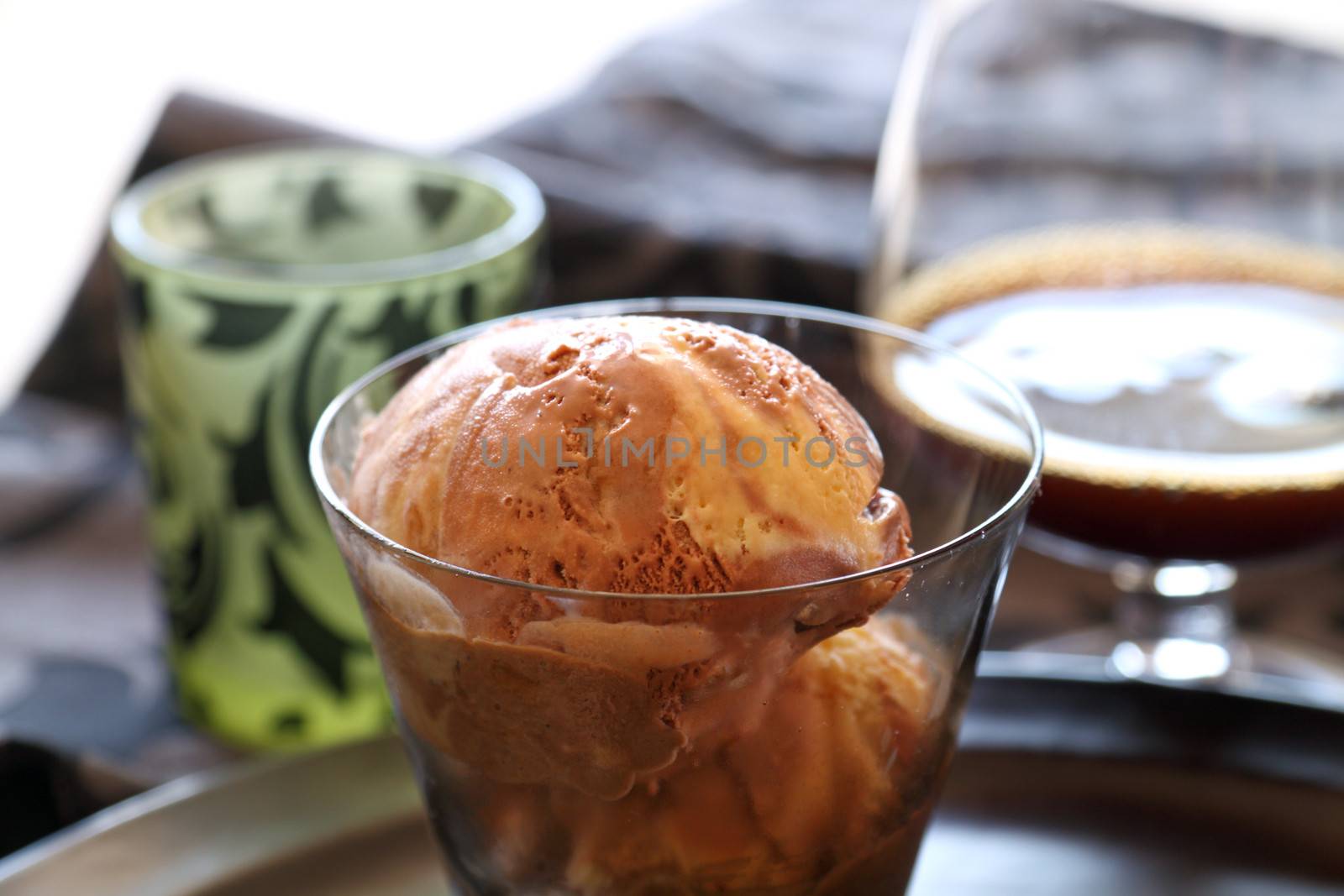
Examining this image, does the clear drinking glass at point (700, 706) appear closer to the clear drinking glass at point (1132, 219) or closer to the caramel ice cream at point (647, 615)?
the caramel ice cream at point (647, 615)

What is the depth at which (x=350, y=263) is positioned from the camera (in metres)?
0.75

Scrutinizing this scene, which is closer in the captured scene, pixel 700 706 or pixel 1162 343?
pixel 700 706

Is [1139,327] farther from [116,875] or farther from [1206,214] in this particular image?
[116,875]

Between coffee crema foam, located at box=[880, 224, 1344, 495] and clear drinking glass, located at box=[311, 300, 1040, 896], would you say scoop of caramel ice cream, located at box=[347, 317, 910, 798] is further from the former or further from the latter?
coffee crema foam, located at box=[880, 224, 1344, 495]

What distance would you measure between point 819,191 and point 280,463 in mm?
527

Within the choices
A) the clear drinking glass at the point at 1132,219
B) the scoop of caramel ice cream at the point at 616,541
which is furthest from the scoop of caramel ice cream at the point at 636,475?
the clear drinking glass at the point at 1132,219

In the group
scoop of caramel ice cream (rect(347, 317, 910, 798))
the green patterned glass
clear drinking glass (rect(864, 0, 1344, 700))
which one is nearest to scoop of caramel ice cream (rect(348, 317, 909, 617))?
scoop of caramel ice cream (rect(347, 317, 910, 798))

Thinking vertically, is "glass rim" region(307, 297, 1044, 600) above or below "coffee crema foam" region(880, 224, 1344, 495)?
above

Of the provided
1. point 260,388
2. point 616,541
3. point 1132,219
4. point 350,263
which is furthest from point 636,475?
point 1132,219

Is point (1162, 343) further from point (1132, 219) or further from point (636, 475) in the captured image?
point (636, 475)

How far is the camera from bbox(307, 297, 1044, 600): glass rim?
367 mm

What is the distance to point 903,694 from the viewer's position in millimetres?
435

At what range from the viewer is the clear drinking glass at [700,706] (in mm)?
380

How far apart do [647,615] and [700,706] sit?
0.11 feet
